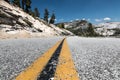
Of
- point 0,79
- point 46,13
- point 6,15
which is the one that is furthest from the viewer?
point 46,13

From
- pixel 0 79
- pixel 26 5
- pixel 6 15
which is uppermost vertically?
pixel 26 5

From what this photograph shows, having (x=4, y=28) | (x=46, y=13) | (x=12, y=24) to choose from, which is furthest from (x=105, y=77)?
(x=46, y=13)

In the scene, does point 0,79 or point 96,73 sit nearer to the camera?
point 0,79

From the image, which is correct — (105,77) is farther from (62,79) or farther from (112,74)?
(62,79)

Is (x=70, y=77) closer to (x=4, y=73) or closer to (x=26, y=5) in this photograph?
(x=4, y=73)

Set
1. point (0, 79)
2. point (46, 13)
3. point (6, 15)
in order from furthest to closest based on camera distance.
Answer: point (46, 13)
point (6, 15)
point (0, 79)

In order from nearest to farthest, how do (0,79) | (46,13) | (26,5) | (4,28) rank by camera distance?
(0,79) < (4,28) < (26,5) < (46,13)

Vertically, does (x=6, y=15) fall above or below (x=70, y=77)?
above

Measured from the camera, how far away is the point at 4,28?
76.5ft

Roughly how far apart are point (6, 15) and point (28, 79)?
27183mm

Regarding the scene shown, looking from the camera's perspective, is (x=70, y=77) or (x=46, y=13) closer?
(x=70, y=77)

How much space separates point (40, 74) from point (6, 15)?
27.1 m

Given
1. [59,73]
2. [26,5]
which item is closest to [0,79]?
[59,73]

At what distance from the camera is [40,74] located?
1.77 m
